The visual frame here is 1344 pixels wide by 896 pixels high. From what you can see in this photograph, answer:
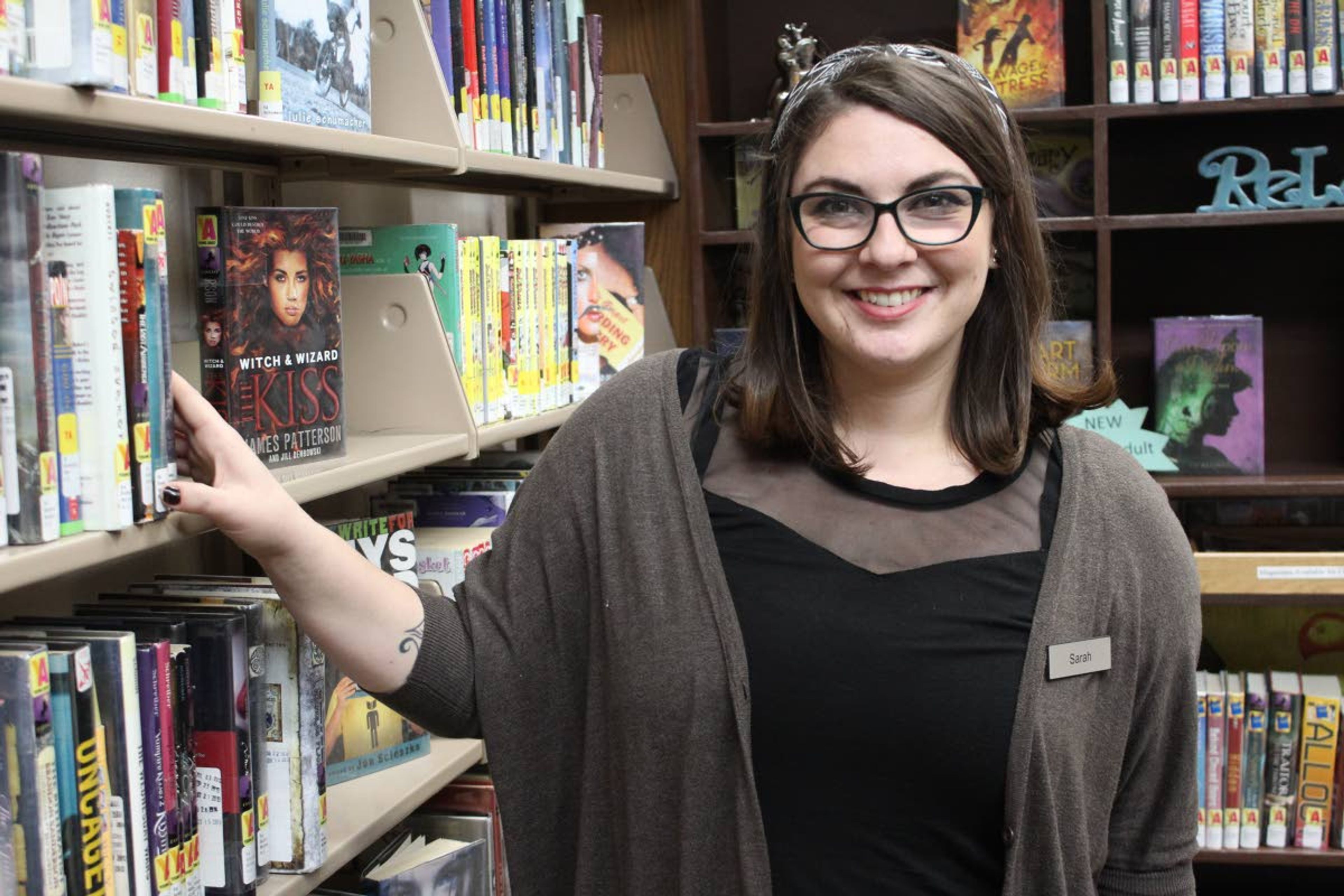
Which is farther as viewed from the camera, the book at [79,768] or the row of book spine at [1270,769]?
the row of book spine at [1270,769]

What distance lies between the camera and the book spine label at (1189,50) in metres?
2.52

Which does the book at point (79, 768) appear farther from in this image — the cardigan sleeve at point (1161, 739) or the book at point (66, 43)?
the cardigan sleeve at point (1161, 739)

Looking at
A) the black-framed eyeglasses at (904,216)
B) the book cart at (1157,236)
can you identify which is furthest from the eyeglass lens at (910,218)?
the book cart at (1157,236)

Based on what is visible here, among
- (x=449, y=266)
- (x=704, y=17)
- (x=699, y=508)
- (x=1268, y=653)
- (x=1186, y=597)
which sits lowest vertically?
(x=1268, y=653)

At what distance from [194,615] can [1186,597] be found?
3.10 feet

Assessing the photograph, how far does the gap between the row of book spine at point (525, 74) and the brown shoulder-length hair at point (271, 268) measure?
0.43 meters

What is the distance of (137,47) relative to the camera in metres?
1.17

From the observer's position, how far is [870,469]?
55.6 inches

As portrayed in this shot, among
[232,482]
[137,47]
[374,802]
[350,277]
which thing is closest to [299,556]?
[232,482]

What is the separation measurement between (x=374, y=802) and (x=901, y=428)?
749 millimetres

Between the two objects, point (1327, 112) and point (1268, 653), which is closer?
point (1327, 112)

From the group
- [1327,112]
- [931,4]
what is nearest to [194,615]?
[931,4]

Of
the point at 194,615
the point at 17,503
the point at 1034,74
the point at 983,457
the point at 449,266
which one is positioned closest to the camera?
the point at 17,503

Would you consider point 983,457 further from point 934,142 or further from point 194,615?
point 194,615
